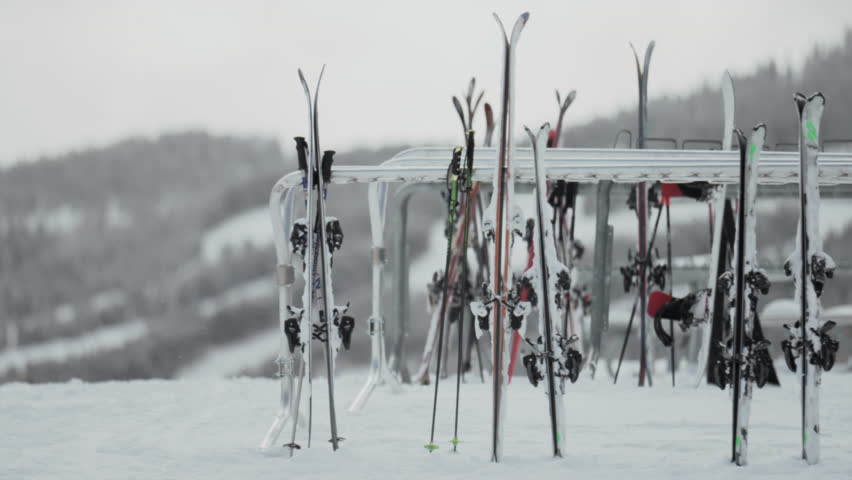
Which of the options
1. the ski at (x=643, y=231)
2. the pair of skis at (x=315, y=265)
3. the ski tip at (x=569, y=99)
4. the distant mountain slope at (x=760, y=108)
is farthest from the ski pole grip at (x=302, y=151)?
the distant mountain slope at (x=760, y=108)

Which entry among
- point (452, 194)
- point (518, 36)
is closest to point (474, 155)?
point (452, 194)

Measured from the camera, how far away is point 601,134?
10906 mm

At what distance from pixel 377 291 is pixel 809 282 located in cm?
190

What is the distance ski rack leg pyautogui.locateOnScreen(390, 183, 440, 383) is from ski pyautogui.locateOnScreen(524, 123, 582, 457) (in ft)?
6.56

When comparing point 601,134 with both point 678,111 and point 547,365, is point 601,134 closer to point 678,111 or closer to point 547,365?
point 678,111

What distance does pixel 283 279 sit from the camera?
2.44 metres

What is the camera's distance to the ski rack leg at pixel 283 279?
2410 millimetres

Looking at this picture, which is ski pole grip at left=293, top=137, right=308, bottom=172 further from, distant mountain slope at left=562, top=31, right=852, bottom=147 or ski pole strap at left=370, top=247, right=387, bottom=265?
distant mountain slope at left=562, top=31, right=852, bottom=147

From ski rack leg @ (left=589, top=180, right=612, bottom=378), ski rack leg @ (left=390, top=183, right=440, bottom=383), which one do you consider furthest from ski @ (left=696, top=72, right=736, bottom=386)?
ski rack leg @ (left=390, top=183, right=440, bottom=383)

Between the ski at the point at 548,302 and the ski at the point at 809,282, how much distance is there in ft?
1.99

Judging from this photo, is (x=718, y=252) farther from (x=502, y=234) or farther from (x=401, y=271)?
(x=401, y=271)

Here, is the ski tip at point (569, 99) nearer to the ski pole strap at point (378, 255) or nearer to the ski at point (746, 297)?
the ski pole strap at point (378, 255)

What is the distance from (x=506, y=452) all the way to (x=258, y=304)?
1060 cm

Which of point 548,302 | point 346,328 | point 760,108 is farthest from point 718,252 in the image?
point 760,108
